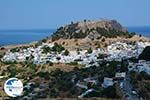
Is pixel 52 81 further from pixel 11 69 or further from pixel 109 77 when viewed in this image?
pixel 11 69

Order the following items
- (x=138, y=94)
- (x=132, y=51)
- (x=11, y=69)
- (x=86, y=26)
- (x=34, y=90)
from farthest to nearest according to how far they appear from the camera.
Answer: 1. (x=86, y=26)
2. (x=132, y=51)
3. (x=11, y=69)
4. (x=34, y=90)
5. (x=138, y=94)

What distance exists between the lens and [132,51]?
64375mm

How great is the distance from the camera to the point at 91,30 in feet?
253

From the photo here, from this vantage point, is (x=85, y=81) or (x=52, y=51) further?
(x=52, y=51)

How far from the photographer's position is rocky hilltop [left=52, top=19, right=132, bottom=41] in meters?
75.6

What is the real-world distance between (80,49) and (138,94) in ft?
110

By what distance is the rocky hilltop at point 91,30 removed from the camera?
7561 cm

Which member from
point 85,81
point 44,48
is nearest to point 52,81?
point 85,81

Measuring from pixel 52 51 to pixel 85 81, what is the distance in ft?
83.6

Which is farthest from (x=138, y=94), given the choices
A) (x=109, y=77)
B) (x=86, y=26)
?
(x=86, y=26)

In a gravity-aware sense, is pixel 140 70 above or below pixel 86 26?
below

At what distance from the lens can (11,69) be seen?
5634 cm

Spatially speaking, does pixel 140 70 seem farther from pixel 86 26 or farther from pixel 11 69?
pixel 86 26

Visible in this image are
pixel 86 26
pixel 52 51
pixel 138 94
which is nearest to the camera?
pixel 138 94
